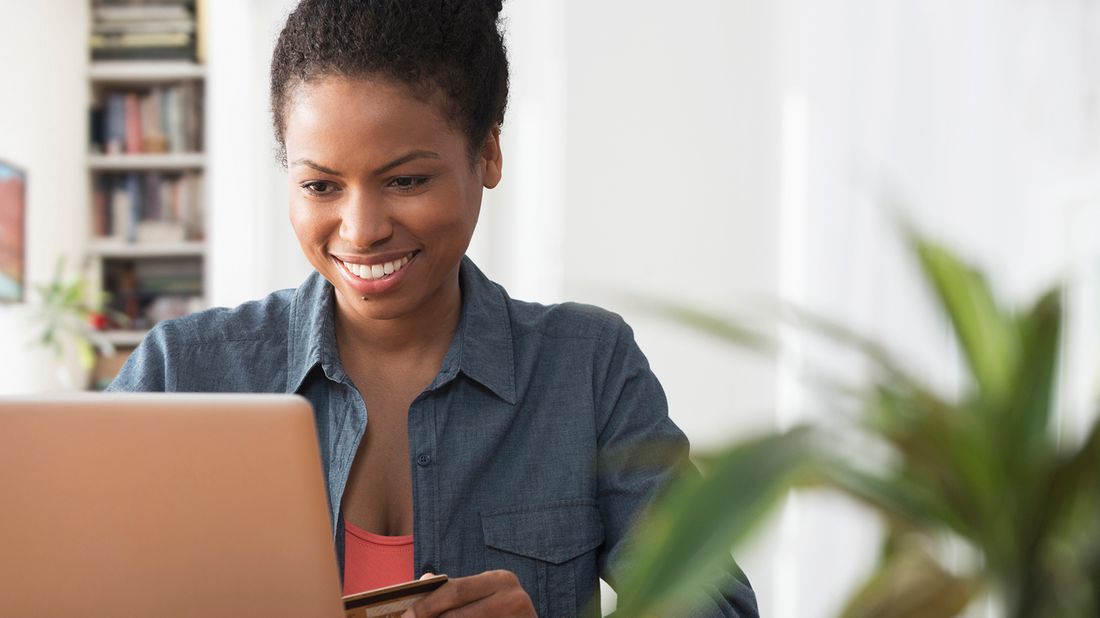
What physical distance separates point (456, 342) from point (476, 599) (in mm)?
497

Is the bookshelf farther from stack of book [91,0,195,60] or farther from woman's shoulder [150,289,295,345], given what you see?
woman's shoulder [150,289,295,345]

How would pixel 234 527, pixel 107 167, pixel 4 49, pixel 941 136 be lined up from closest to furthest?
pixel 234 527 < pixel 941 136 < pixel 4 49 < pixel 107 167

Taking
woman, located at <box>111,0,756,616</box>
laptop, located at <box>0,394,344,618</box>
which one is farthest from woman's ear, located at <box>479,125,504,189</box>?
laptop, located at <box>0,394,344,618</box>

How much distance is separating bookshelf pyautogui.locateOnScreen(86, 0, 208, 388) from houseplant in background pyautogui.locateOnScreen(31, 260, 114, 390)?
0.15m

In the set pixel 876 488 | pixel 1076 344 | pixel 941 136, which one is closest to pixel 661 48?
pixel 941 136

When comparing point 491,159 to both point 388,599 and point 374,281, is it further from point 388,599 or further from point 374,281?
point 388,599

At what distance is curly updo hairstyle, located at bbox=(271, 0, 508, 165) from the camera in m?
1.28

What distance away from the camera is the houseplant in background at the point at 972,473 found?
400mm

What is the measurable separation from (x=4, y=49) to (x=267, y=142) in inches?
40.9

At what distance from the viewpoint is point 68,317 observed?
475 cm

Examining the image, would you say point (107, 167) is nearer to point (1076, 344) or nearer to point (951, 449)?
point (1076, 344)

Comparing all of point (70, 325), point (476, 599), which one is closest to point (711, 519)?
point (476, 599)

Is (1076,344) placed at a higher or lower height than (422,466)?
higher

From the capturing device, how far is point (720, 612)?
1155 millimetres
